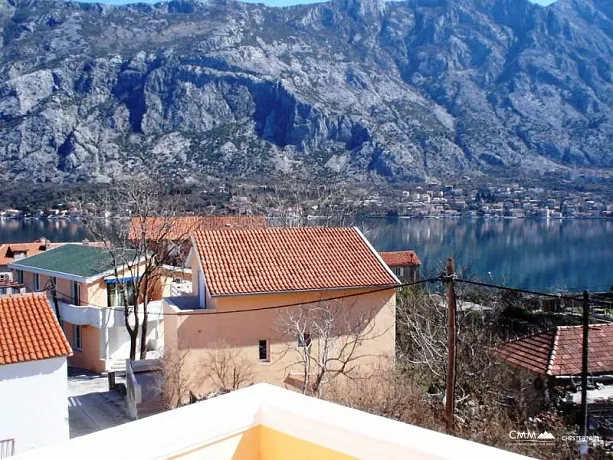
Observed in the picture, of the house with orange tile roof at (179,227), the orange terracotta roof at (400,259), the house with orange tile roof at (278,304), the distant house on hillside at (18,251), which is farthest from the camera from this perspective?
the distant house on hillside at (18,251)

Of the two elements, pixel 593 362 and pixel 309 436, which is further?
pixel 593 362

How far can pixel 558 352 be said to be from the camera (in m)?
15.6

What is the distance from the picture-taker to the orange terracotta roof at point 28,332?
14.8m

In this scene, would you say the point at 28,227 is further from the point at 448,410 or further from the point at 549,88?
the point at 549,88

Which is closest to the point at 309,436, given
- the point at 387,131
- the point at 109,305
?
the point at 109,305

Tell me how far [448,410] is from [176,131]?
112991mm

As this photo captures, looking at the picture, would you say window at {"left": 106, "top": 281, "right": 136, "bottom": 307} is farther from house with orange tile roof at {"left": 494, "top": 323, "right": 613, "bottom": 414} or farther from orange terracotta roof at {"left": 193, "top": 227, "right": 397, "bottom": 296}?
house with orange tile roof at {"left": 494, "top": 323, "right": 613, "bottom": 414}

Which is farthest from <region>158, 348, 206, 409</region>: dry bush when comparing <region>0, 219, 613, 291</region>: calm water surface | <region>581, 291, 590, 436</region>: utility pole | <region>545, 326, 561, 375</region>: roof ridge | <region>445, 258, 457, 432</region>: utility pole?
<region>0, 219, 613, 291</region>: calm water surface

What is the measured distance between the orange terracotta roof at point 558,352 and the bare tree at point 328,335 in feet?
12.4

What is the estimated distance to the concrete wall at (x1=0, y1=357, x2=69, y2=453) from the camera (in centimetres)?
1462

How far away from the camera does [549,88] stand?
532 ft

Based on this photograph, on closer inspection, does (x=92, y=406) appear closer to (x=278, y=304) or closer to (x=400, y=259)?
(x=278, y=304)

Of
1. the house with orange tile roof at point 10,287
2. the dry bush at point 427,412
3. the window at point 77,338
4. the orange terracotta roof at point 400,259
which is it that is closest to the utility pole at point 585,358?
the dry bush at point 427,412

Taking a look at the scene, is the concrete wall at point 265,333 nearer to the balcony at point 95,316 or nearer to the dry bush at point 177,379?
the dry bush at point 177,379
